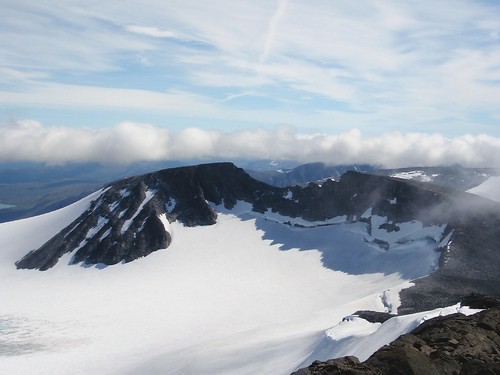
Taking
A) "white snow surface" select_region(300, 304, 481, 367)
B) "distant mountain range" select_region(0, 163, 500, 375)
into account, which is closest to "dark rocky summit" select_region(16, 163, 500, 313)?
"distant mountain range" select_region(0, 163, 500, 375)

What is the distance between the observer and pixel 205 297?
348 feet

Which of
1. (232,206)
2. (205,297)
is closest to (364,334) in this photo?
(205,297)

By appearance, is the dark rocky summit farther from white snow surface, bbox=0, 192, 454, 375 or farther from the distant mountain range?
white snow surface, bbox=0, 192, 454, 375

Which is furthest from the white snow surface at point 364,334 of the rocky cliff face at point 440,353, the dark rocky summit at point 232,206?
the dark rocky summit at point 232,206

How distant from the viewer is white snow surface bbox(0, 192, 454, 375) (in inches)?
2798

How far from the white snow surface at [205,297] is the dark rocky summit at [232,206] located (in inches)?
168

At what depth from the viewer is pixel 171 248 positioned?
13100 cm

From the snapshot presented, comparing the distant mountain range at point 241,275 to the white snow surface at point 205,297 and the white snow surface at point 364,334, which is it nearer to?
the white snow surface at point 364,334

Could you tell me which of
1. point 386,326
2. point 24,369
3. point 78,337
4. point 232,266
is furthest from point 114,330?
point 386,326

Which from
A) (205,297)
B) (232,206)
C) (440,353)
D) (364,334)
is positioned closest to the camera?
(440,353)

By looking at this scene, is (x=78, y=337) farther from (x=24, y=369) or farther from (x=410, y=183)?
(x=410, y=183)

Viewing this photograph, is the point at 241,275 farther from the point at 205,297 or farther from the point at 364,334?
the point at 364,334

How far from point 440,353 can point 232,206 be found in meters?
134

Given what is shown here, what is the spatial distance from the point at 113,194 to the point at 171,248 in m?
34.3
